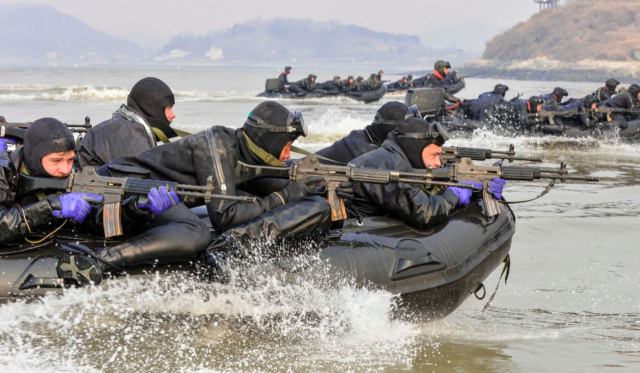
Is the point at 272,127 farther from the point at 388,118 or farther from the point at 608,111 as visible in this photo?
the point at 608,111

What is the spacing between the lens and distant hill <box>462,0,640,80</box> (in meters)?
98.8

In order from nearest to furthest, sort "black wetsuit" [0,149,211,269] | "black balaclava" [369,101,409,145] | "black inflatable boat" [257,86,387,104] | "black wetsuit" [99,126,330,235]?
"black wetsuit" [0,149,211,269]
"black wetsuit" [99,126,330,235]
"black balaclava" [369,101,409,145]
"black inflatable boat" [257,86,387,104]

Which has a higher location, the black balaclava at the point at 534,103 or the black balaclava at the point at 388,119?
the black balaclava at the point at 388,119

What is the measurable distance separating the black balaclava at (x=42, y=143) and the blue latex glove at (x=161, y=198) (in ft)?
2.11

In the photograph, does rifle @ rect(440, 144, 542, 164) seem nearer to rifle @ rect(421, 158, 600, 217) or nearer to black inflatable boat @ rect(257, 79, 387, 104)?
rifle @ rect(421, 158, 600, 217)

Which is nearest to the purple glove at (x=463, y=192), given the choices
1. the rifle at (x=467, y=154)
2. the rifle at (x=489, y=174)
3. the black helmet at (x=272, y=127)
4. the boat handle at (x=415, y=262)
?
the rifle at (x=489, y=174)

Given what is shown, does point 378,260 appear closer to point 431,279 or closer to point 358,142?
point 431,279

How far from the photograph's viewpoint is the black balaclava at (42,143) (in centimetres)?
491

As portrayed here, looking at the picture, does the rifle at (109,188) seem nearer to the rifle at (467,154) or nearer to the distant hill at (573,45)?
the rifle at (467,154)

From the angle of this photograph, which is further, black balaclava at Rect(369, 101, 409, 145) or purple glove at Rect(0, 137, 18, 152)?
purple glove at Rect(0, 137, 18, 152)

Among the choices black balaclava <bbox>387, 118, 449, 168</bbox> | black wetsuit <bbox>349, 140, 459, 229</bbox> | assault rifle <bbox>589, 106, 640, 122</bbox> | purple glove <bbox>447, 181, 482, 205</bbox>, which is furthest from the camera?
assault rifle <bbox>589, 106, 640, 122</bbox>

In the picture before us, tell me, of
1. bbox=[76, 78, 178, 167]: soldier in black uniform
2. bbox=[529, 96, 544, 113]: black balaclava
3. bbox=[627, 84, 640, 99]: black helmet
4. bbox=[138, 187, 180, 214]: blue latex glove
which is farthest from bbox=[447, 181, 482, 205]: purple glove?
bbox=[627, 84, 640, 99]: black helmet

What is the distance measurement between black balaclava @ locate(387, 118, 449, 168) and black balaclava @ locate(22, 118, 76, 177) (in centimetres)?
240

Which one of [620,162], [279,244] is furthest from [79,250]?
[620,162]
